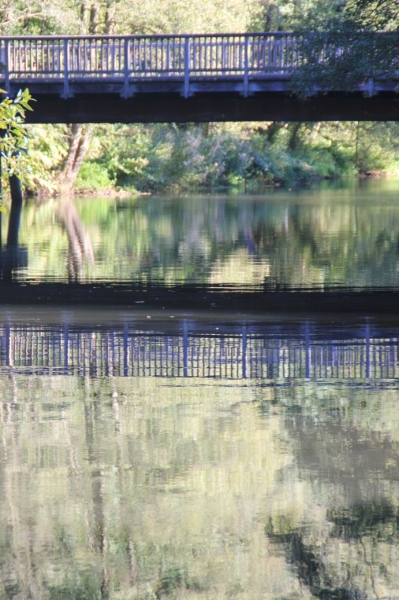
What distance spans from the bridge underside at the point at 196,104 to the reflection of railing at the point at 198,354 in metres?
18.1

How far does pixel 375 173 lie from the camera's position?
89125 millimetres

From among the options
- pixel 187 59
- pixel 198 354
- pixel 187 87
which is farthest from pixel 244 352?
pixel 187 59

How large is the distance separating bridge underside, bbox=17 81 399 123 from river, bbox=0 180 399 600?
47.1 ft

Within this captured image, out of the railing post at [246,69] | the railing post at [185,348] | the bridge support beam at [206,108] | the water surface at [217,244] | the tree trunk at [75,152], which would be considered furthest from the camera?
the tree trunk at [75,152]

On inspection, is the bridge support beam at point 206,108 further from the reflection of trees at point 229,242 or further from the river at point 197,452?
the river at point 197,452

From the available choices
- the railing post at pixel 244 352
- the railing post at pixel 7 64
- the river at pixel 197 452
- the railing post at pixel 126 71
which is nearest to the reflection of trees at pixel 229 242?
the river at pixel 197 452

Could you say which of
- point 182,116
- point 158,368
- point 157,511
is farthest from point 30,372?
point 182,116

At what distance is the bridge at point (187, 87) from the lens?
97.0 ft

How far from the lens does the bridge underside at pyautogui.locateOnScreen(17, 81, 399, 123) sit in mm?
29922

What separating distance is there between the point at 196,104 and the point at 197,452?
24636 millimetres

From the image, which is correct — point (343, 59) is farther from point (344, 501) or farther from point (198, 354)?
point (344, 501)

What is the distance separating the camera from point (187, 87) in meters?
29.7

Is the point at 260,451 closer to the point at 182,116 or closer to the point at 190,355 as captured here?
the point at 190,355

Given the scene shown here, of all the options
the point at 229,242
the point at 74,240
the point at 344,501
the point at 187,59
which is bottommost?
the point at 344,501
